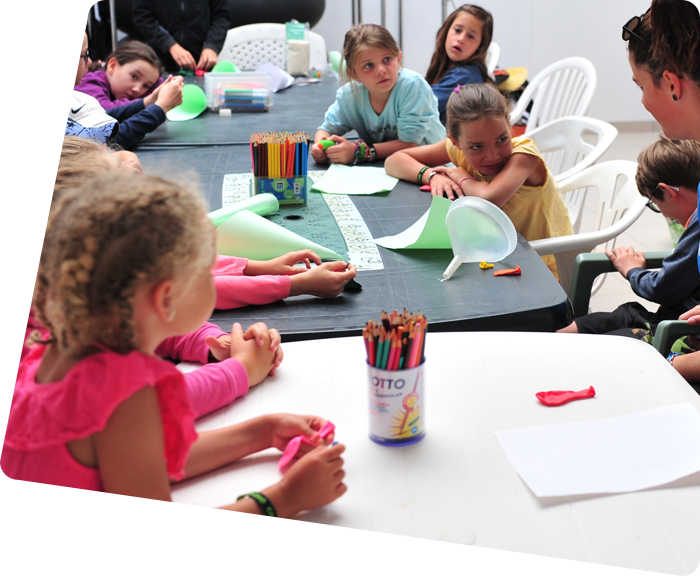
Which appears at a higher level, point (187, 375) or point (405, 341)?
point (405, 341)

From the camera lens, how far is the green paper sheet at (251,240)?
57.1 inches

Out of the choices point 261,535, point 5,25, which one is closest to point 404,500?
point 261,535

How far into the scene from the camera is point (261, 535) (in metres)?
0.70

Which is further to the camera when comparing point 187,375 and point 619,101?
point 619,101

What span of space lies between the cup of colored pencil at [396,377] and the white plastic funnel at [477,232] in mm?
578

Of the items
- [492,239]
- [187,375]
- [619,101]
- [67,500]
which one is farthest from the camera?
[619,101]

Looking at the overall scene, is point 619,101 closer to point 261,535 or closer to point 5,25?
point 5,25

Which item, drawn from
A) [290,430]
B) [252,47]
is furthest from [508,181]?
[252,47]

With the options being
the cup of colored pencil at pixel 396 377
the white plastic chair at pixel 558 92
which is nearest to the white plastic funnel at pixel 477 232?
the cup of colored pencil at pixel 396 377

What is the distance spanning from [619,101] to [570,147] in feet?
12.0

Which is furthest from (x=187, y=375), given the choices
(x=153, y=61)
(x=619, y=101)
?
(x=619, y=101)

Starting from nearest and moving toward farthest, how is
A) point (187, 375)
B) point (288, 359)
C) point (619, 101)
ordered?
→ point (187, 375) → point (288, 359) → point (619, 101)

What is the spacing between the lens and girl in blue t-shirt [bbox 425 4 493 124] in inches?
122

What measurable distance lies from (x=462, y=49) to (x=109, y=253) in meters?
2.88
